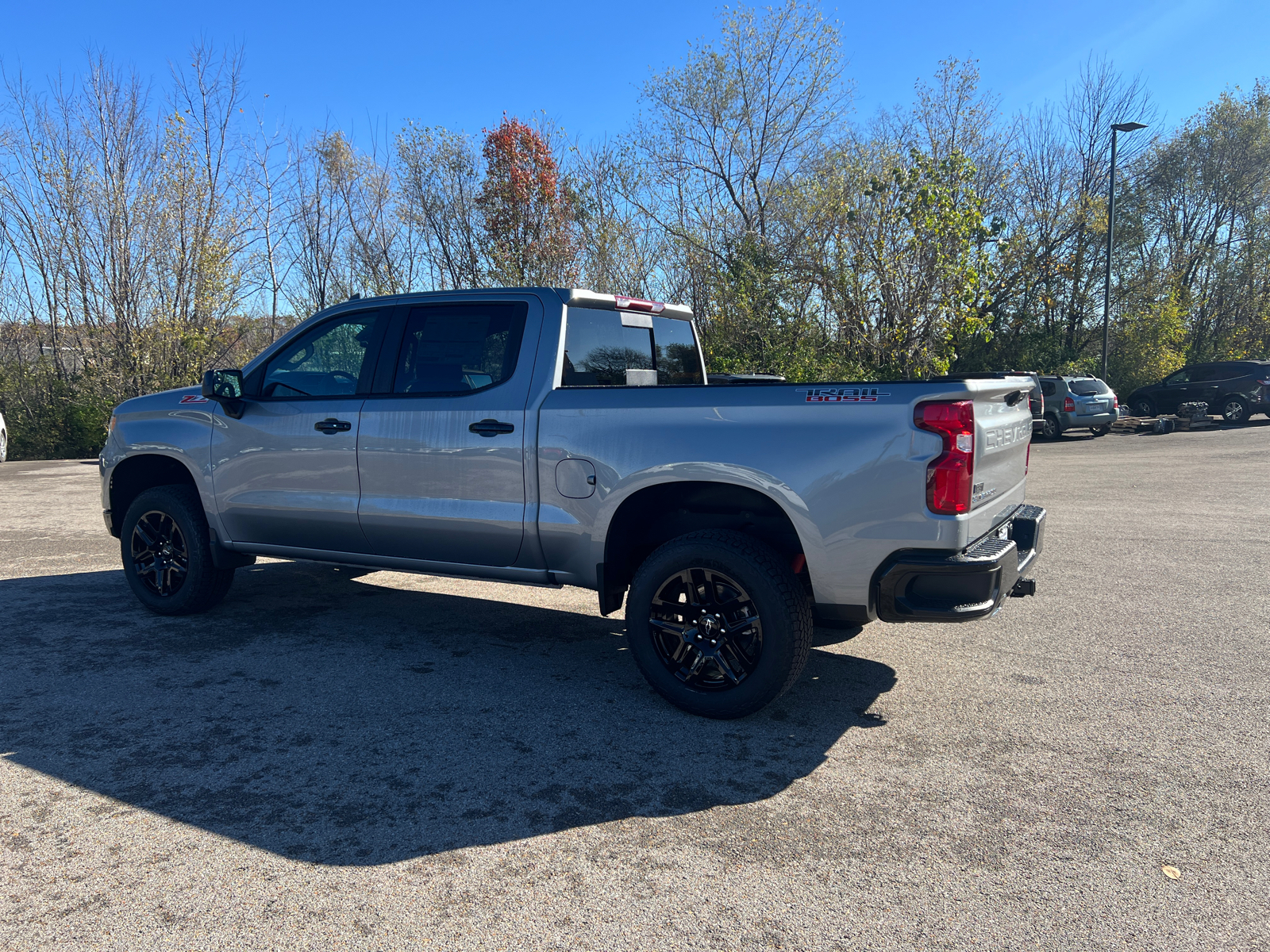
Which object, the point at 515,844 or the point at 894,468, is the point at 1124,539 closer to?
the point at 894,468

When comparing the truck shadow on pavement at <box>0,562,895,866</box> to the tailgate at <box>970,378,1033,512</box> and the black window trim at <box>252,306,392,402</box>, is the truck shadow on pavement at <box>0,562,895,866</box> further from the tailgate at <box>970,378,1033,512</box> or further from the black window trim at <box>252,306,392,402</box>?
the black window trim at <box>252,306,392,402</box>

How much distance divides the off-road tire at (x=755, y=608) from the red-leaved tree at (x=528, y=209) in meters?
18.4

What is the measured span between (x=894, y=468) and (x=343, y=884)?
2.49 m

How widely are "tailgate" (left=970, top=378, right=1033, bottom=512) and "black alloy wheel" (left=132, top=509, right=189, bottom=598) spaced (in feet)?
15.8

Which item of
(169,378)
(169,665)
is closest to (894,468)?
(169,665)

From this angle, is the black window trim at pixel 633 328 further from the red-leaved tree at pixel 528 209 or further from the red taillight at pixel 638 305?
the red-leaved tree at pixel 528 209

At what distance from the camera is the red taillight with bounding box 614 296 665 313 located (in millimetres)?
5031

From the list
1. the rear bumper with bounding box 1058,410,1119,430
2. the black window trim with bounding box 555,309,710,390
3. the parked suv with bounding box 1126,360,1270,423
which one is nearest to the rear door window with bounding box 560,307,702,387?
the black window trim with bounding box 555,309,710,390

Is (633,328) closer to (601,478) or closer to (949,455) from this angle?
(601,478)

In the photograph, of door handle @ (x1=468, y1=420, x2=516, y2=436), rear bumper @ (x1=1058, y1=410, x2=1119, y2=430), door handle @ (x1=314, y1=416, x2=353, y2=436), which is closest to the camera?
door handle @ (x1=468, y1=420, x2=516, y2=436)

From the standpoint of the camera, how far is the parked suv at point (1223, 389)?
22.8m

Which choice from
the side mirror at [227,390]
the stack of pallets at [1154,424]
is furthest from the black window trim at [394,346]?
the stack of pallets at [1154,424]

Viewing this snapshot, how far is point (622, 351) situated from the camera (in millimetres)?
5035

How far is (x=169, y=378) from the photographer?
18641 millimetres
